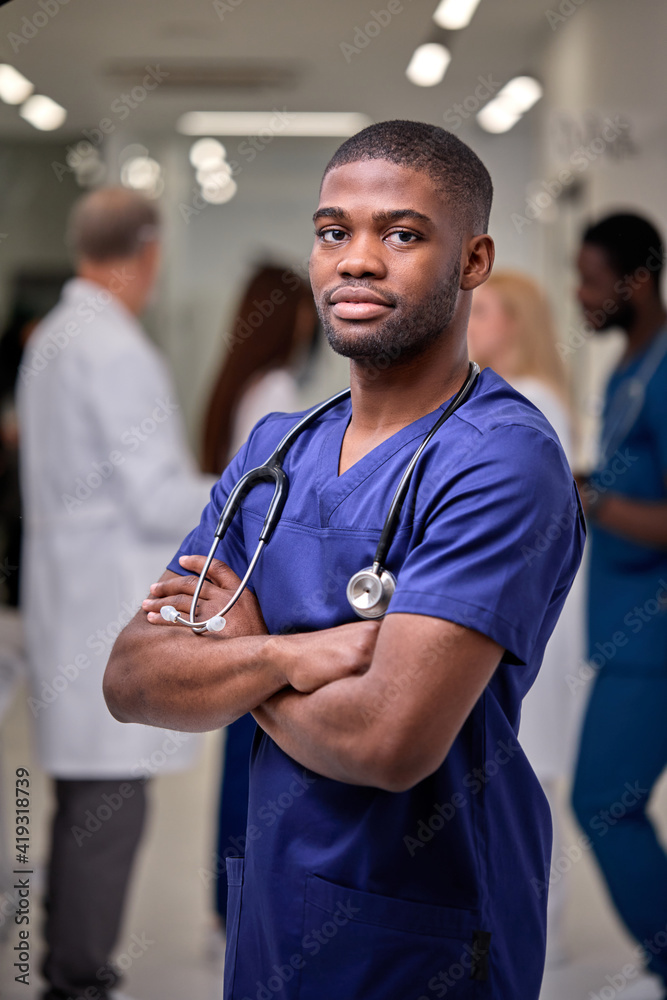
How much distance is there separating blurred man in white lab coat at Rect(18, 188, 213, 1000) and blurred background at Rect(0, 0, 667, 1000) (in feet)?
0.63

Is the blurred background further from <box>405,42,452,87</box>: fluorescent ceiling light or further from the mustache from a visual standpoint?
the mustache

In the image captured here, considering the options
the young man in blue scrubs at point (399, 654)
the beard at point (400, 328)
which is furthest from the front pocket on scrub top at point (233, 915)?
the beard at point (400, 328)

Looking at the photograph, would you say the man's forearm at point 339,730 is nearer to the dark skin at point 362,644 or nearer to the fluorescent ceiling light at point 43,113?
the dark skin at point 362,644

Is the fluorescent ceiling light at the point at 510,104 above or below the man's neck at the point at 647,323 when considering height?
above

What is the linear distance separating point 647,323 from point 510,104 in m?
1.37

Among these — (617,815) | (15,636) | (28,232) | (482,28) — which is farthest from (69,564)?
(28,232)

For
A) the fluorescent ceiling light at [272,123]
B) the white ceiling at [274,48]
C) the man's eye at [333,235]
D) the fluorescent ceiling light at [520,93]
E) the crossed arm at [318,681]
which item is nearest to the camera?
the crossed arm at [318,681]

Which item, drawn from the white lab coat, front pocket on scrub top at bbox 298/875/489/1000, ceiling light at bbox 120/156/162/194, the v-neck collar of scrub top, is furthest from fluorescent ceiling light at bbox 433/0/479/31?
ceiling light at bbox 120/156/162/194

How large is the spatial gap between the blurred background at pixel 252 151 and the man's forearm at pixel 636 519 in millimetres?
205

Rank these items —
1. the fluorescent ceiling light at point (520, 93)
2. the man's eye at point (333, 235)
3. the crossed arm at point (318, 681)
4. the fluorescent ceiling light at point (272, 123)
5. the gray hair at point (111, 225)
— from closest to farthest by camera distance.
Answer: the crossed arm at point (318, 681)
the man's eye at point (333, 235)
the gray hair at point (111, 225)
the fluorescent ceiling light at point (520, 93)
the fluorescent ceiling light at point (272, 123)

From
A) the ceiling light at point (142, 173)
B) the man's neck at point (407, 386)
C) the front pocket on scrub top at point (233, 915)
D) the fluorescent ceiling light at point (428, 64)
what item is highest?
the ceiling light at point (142, 173)

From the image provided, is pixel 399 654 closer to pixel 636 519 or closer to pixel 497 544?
pixel 497 544

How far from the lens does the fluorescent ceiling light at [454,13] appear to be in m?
1.83

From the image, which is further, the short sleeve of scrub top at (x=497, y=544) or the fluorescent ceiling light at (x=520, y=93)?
the fluorescent ceiling light at (x=520, y=93)
